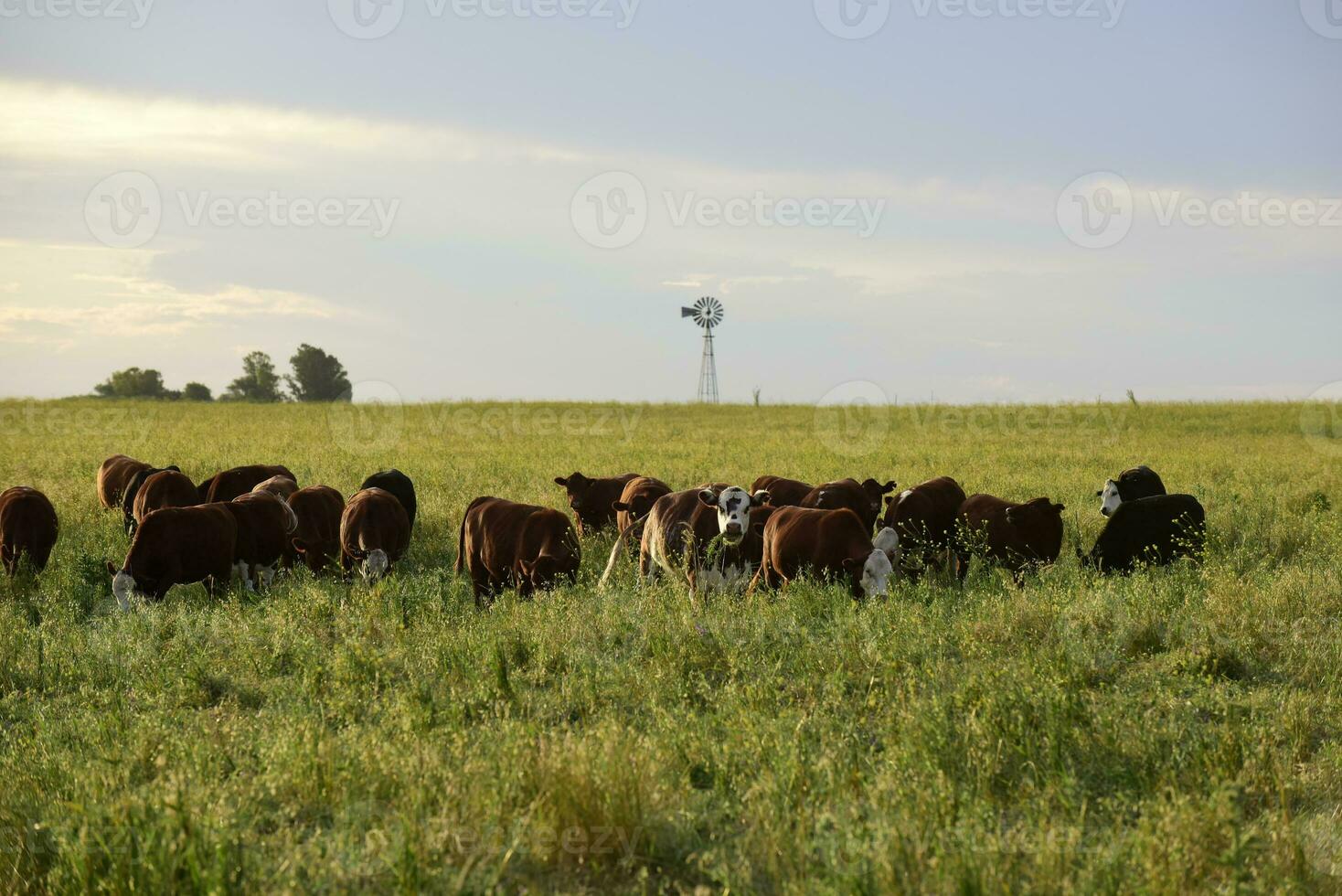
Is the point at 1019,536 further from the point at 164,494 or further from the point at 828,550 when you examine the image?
the point at 164,494

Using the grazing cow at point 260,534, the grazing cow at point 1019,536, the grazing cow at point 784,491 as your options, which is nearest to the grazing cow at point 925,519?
the grazing cow at point 1019,536

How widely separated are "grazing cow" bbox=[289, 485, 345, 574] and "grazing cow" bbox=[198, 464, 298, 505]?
1.81 meters

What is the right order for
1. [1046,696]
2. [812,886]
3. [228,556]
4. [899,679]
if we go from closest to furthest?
[812,886], [1046,696], [899,679], [228,556]

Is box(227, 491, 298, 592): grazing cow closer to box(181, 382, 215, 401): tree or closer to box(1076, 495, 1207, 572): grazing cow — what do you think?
box(1076, 495, 1207, 572): grazing cow

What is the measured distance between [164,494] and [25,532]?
206cm

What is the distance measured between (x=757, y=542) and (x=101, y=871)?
26.3 ft

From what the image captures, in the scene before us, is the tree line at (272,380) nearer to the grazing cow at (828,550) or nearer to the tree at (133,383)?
the tree at (133,383)

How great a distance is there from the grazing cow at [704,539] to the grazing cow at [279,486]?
574cm

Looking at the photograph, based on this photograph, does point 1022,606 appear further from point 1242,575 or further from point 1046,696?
point 1242,575

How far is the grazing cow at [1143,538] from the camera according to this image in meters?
12.5

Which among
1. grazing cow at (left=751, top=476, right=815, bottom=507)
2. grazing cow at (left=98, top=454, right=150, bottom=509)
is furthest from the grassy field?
grazing cow at (left=98, top=454, right=150, bottom=509)

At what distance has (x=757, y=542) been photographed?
478 inches

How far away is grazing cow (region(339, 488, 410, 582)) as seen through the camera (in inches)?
499

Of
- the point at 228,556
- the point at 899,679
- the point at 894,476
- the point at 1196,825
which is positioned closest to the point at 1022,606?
the point at 899,679
